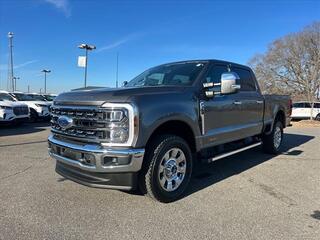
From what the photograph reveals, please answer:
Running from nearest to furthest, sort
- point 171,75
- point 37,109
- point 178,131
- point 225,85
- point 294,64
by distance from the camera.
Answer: point 178,131 → point 225,85 → point 171,75 → point 37,109 → point 294,64

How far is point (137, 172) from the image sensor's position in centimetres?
441

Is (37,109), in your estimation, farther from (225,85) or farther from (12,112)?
(225,85)

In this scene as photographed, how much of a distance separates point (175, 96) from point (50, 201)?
2.23 metres

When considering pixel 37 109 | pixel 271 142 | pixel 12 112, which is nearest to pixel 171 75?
pixel 271 142

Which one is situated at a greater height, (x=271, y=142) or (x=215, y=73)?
(x=215, y=73)

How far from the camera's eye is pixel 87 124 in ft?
14.5

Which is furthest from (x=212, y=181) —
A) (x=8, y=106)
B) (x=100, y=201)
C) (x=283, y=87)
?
(x=283, y=87)

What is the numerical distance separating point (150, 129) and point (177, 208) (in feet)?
3.62

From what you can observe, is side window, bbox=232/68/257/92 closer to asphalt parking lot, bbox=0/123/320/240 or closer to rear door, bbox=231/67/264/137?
rear door, bbox=231/67/264/137

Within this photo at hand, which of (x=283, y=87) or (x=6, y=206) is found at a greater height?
(x=283, y=87)

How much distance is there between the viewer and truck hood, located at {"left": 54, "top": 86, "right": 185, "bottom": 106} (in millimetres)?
4301

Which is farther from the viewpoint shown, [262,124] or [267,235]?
[262,124]

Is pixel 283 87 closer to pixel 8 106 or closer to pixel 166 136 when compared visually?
pixel 8 106

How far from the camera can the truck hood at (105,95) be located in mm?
4301
